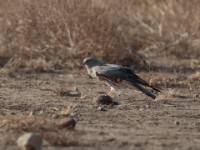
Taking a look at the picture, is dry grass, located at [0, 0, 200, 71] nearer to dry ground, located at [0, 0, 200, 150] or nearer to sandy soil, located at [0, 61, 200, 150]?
dry ground, located at [0, 0, 200, 150]

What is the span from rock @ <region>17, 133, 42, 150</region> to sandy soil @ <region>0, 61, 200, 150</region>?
7.4 inches

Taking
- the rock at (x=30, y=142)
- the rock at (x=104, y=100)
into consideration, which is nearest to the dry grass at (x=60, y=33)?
the rock at (x=104, y=100)

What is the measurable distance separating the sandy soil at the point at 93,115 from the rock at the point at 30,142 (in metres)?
0.19

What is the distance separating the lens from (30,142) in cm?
655

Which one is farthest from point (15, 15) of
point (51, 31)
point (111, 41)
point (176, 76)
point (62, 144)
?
point (62, 144)

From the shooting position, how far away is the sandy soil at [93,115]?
7.21 meters

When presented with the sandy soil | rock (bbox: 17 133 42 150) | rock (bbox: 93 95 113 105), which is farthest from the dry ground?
rock (bbox: 17 133 42 150)

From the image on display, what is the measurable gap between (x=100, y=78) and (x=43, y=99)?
2.93ft

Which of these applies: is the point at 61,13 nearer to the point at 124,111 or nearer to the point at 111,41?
the point at 111,41

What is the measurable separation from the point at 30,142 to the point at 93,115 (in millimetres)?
2598

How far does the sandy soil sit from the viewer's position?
23.7 ft

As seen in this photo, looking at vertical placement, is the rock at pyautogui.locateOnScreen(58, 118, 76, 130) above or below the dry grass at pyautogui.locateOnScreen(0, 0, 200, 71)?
below

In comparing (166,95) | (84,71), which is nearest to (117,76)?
(166,95)

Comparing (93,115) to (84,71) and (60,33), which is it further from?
(60,33)
